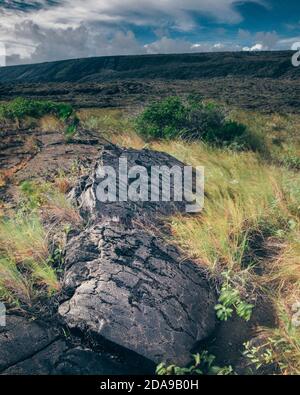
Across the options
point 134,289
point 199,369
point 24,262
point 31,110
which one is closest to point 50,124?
point 31,110

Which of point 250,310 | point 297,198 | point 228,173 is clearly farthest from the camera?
point 228,173

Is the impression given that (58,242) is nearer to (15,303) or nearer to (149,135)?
(15,303)

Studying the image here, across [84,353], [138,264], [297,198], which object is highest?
[297,198]

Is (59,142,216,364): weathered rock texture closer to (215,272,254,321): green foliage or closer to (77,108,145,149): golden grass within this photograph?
(215,272,254,321): green foliage

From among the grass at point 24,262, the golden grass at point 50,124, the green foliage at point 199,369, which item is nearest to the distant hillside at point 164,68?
the golden grass at point 50,124

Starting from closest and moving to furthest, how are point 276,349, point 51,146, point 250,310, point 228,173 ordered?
point 276,349 → point 250,310 → point 228,173 → point 51,146

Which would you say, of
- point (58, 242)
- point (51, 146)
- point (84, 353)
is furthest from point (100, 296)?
point (51, 146)

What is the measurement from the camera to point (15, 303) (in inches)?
118

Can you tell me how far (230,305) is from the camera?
3.07 m

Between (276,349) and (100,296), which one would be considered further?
(100,296)

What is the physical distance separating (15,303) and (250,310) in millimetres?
1669

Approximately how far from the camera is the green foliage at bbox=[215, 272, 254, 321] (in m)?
2.88

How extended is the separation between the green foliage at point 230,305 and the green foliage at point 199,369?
0.31m

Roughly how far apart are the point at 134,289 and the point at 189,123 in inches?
221
